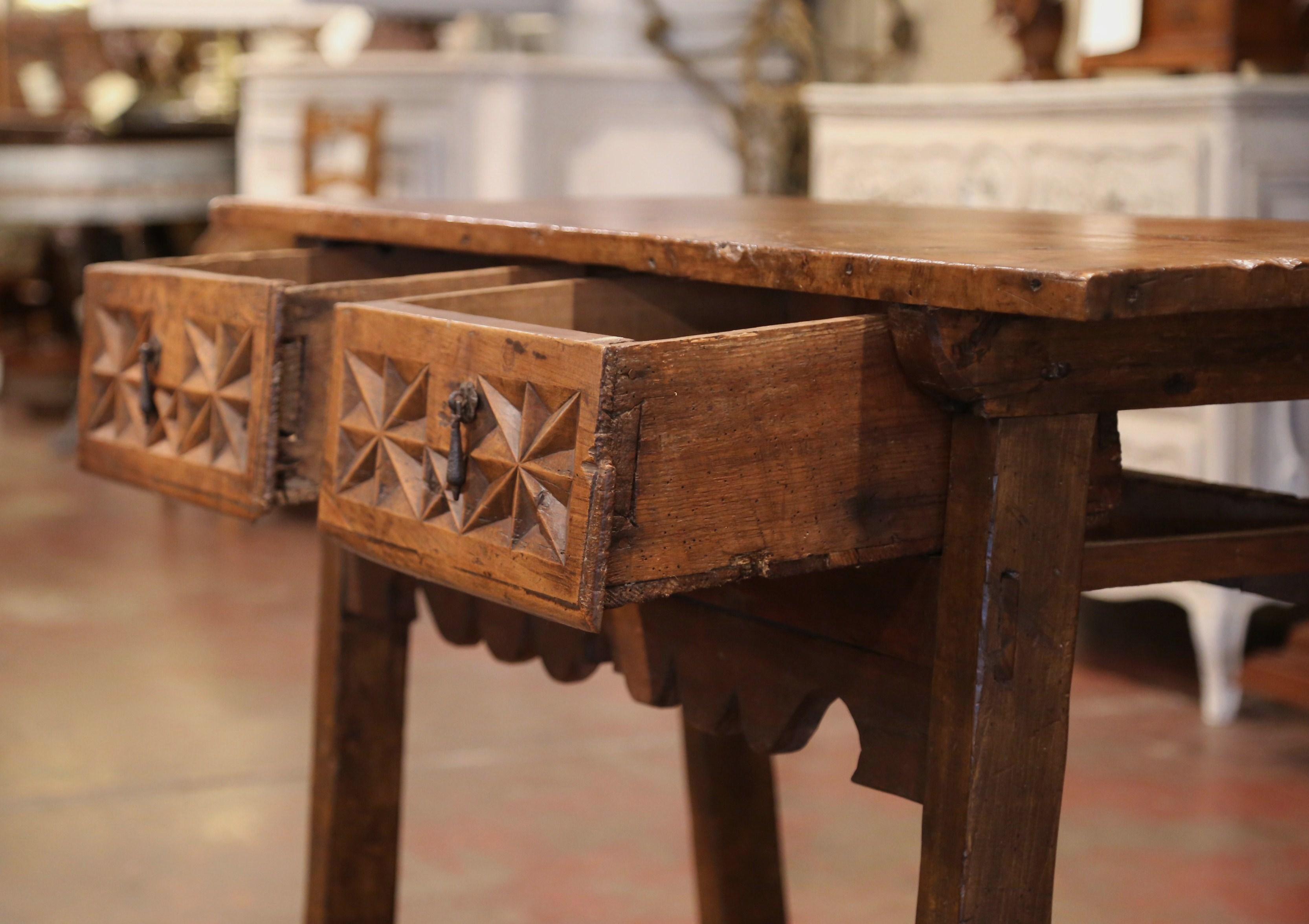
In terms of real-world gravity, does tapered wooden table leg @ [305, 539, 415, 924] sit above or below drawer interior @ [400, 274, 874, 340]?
below

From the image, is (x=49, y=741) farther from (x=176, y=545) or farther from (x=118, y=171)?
(x=118, y=171)

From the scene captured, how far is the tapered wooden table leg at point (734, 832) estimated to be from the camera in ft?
6.32

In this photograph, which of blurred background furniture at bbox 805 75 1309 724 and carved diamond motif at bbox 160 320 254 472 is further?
blurred background furniture at bbox 805 75 1309 724

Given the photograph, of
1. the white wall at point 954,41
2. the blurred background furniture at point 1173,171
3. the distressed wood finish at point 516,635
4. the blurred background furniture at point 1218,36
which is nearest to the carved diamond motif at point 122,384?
the distressed wood finish at point 516,635

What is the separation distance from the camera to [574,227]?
4.72 feet

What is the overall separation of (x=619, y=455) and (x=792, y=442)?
13 cm

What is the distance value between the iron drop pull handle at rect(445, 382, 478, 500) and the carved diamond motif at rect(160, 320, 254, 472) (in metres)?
0.33

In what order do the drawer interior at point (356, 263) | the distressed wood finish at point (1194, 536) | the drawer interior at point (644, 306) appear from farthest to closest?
the drawer interior at point (356, 263)
the drawer interior at point (644, 306)
the distressed wood finish at point (1194, 536)

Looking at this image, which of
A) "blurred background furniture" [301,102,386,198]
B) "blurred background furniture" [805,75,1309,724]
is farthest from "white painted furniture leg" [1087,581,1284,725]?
"blurred background furniture" [301,102,386,198]

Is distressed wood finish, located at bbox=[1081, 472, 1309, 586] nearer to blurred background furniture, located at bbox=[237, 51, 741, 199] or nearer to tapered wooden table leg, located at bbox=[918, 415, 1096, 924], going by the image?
tapered wooden table leg, located at bbox=[918, 415, 1096, 924]

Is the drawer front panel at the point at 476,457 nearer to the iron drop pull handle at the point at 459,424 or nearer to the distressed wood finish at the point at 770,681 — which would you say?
the iron drop pull handle at the point at 459,424

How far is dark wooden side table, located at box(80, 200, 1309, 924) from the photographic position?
1.04 metres

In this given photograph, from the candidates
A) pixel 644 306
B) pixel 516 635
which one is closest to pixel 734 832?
pixel 516 635

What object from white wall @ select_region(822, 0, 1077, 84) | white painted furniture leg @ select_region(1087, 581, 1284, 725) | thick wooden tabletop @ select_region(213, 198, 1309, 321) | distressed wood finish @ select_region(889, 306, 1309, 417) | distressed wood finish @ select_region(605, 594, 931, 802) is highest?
white wall @ select_region(822, 0, 1077, 84)
